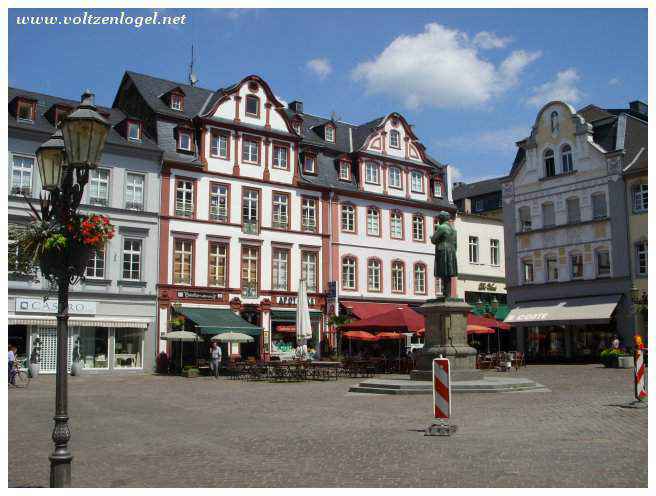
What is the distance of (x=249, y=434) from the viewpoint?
1316cm

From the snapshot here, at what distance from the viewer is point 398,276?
154ft

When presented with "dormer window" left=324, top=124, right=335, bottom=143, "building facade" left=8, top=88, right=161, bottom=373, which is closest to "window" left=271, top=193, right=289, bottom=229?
"dormer window" left=324, top=124, right=335, bottom=143

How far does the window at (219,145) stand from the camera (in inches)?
1581

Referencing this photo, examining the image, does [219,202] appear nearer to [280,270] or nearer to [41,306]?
[280,270]

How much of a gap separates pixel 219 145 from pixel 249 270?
6.65 m

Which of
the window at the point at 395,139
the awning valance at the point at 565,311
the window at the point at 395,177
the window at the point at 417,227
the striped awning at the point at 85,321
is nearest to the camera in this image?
the striped awning at the point at 85,321

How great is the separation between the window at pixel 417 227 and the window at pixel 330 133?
686 cm

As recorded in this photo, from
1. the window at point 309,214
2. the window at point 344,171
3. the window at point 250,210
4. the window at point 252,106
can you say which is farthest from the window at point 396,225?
the window at point 252,106

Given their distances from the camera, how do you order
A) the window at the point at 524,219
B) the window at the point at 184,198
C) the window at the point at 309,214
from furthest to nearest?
the window at the point at 524,219 < the window at the point at 309,214 < the window at the point at 184,198

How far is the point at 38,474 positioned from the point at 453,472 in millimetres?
4975

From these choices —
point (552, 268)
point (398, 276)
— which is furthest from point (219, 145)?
point (552, 268)

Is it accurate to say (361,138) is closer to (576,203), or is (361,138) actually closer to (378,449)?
(576,203)

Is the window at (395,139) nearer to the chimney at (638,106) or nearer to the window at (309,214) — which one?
the window at (309,214)
